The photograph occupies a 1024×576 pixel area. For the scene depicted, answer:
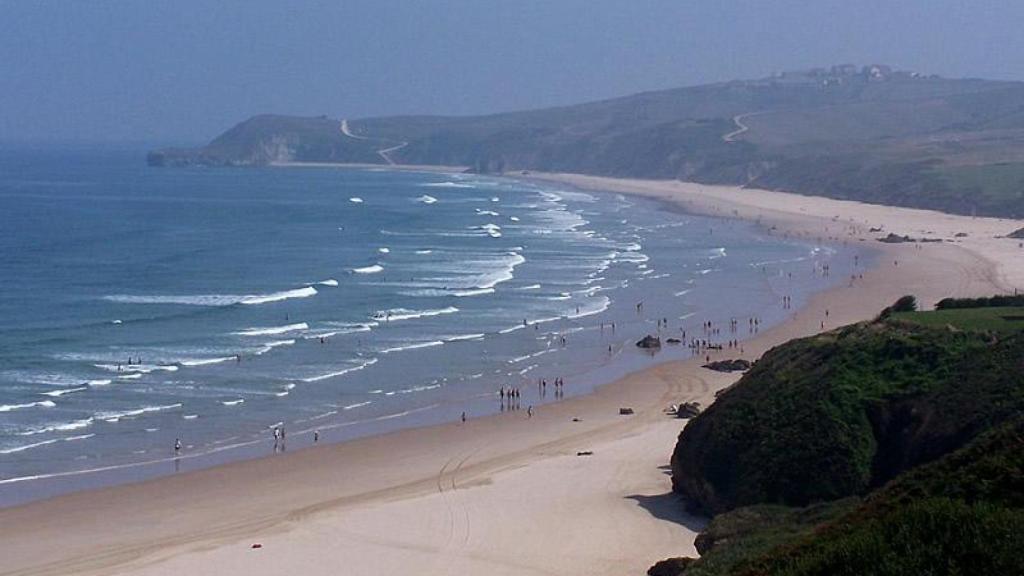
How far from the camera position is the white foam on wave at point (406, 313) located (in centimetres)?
5078

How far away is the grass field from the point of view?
2761 centimetres

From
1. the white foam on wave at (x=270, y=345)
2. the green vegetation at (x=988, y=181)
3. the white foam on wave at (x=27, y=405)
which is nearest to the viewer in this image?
the white foam on wave at (x=27, y=405)

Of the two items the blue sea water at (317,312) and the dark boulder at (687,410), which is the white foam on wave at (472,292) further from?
the dark boulder at (687,410)

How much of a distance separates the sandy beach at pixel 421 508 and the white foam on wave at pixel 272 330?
13.2 metres

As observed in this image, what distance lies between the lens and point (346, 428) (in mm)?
33906

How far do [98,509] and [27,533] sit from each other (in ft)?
5.81

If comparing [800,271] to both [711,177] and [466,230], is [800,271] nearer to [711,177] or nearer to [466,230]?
[466,230]

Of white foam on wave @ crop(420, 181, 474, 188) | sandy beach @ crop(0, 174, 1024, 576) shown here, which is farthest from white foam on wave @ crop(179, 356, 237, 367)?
white foam on wave @ crop(420, 181, 474, 188)

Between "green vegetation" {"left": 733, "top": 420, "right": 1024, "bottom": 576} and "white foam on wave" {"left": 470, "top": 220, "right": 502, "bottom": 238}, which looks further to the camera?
"white foam on wave" {"left": 470, "top": 220, "right": 502, "bottom": 238}

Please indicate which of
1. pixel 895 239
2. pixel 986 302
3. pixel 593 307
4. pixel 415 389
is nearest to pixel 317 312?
pixel 593 307

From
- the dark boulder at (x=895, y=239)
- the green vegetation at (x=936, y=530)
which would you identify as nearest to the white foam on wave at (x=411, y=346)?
the green vegetation at (x=936, y=530)

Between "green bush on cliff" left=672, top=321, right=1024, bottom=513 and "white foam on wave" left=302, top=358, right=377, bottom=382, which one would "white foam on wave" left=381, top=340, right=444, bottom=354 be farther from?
"green bush on cliff" left=672, top=321, right=1024, bottom=513

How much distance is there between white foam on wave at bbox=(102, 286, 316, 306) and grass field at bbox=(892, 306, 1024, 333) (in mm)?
30581

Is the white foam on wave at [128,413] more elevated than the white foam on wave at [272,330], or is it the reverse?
the white foam on wave at [128,413]
